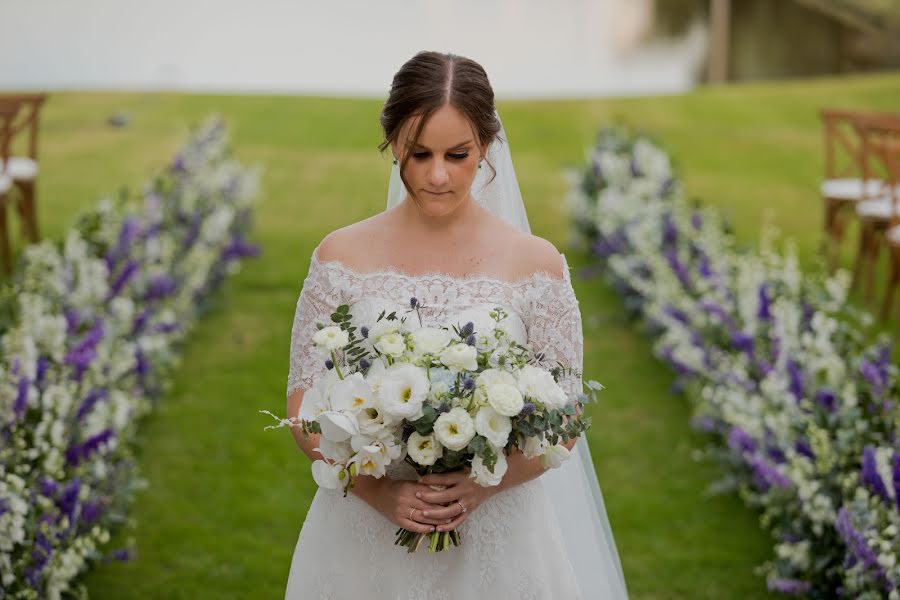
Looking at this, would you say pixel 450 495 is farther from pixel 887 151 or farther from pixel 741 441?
pixel 887 151

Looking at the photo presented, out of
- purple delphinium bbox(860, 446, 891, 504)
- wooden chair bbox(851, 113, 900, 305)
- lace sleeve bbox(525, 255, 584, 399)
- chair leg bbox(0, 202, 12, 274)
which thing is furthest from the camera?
chair leg bbox(0, 202, 12, 274)

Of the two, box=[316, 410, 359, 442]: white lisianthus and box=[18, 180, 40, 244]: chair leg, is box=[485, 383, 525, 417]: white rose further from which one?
box=[18, 180, 40, 244]: chair leg

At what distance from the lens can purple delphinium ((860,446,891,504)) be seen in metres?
4.61

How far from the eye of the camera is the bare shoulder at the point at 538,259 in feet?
10.4

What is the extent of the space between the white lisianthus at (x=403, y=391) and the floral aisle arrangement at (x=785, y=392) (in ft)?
8.02

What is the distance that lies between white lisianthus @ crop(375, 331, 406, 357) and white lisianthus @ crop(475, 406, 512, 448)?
240mm

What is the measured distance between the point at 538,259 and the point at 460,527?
79 centimetres

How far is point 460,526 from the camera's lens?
3.25 m

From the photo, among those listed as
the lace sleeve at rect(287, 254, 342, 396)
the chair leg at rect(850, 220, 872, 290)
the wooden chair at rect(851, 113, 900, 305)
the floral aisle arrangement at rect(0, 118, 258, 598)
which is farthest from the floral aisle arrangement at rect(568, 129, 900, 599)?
the floral aisle arrangement at rect(0, 118, 258, 598)

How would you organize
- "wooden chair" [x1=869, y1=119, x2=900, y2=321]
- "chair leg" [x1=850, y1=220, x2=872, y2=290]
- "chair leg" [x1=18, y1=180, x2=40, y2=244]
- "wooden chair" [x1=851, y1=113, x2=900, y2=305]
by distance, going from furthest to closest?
A: 1. "chair leg" [x1=18, y1=180, x2=40, y2=244]
2. "chair leg" [x1=850, y1=220, x2=872, y2=290]
3. "wooden chair" [x1=851, y1=113, x2=900, y2=305]
4. "wooden chair" [x1=869, y1=119, x2=900, y2=321]

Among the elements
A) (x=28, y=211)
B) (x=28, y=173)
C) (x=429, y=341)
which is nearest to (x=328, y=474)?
(x=429, y=341)

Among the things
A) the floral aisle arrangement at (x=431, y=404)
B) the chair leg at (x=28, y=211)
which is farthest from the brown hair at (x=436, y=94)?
the chair leg at (x=28, y=211)

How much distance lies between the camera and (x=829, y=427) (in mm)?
5301

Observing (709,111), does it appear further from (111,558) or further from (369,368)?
(369,368)
